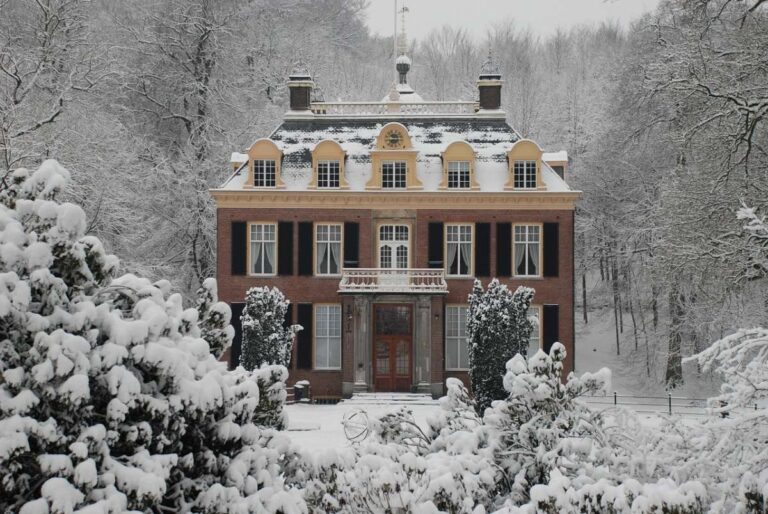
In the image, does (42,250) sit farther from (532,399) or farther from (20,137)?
(20,137)

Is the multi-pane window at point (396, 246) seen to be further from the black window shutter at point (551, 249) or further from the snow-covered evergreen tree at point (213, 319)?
the snow-covered evergreen tree at point (213, 319)

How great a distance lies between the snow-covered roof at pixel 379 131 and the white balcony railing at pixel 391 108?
452 millimetres

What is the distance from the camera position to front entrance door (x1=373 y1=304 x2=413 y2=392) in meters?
30.5

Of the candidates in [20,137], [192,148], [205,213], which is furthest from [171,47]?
[20,137]

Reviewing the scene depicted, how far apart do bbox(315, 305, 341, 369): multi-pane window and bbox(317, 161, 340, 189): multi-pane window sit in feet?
14.3

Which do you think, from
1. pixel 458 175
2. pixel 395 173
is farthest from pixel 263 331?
pixel 458 175

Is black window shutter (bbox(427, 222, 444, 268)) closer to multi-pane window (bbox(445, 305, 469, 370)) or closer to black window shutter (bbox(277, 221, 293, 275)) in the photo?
multi-pane window (bbox(445, 305, 469, 370))

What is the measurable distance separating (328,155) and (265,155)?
2.24m

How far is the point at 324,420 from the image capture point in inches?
1011

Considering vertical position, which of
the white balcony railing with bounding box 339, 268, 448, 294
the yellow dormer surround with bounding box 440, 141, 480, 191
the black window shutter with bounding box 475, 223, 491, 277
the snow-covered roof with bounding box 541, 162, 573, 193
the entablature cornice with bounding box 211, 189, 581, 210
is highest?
the yellow dormer surround with bounding box 440, 141, 480, 191

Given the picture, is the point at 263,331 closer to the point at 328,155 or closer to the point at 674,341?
the point at 328,155

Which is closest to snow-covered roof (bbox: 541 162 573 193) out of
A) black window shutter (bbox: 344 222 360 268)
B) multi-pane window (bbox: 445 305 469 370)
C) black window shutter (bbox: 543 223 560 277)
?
black window shutter (bbox: 543 223 560 277)

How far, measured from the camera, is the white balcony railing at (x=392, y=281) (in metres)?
30.1

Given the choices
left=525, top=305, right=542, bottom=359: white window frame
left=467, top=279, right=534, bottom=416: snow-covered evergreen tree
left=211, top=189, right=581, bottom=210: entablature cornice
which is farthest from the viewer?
left=211, top=189, right=581, bottom=210: entablature cornice
